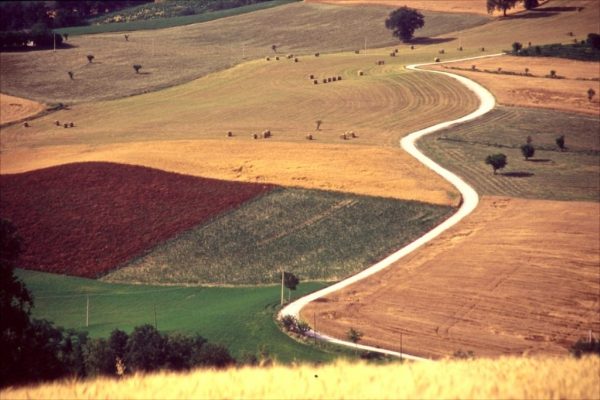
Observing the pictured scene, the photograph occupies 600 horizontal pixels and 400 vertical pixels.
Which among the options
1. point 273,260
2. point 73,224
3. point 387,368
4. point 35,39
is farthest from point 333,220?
point 35,39

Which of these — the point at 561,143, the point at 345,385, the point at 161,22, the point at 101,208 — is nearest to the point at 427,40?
the point at 161,22

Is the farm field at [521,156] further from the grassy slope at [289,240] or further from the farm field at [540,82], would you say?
the grassy slope at [289,240]

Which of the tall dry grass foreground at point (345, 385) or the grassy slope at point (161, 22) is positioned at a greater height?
the grassy slope at point (161, 22)

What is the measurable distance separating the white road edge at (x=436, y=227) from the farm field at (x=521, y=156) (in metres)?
0.95

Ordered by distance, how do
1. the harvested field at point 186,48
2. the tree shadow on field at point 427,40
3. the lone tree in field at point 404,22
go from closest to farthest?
the harvested field at point 186,48, the tree shadow on field at point 427,40, the lone tree in field at point 404,22

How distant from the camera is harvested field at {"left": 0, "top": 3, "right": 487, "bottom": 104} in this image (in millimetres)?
109750

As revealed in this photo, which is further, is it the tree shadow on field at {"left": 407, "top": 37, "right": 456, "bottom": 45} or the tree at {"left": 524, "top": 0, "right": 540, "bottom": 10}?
the tree at {"left": 524, "top": 0, "right": 540, "bottom": 10}

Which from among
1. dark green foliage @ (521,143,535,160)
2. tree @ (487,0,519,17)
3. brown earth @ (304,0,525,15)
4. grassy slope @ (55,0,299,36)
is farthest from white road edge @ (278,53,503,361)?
grassy slope @ (55,0,299,36)

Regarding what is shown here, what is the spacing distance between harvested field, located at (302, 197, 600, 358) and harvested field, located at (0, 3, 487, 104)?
62.7 meters

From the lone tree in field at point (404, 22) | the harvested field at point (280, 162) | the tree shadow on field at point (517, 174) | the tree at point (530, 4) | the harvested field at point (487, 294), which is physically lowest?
the harvested field at point (487, 294)

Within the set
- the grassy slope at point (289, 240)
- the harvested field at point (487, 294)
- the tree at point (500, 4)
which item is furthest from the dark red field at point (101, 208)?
the tree at point (500, 4)

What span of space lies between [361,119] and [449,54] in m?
34.0

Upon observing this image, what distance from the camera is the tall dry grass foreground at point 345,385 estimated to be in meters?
13.1

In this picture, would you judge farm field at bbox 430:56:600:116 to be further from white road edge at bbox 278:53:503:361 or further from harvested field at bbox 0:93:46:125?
harvested field at bbox 0:93:46:125
